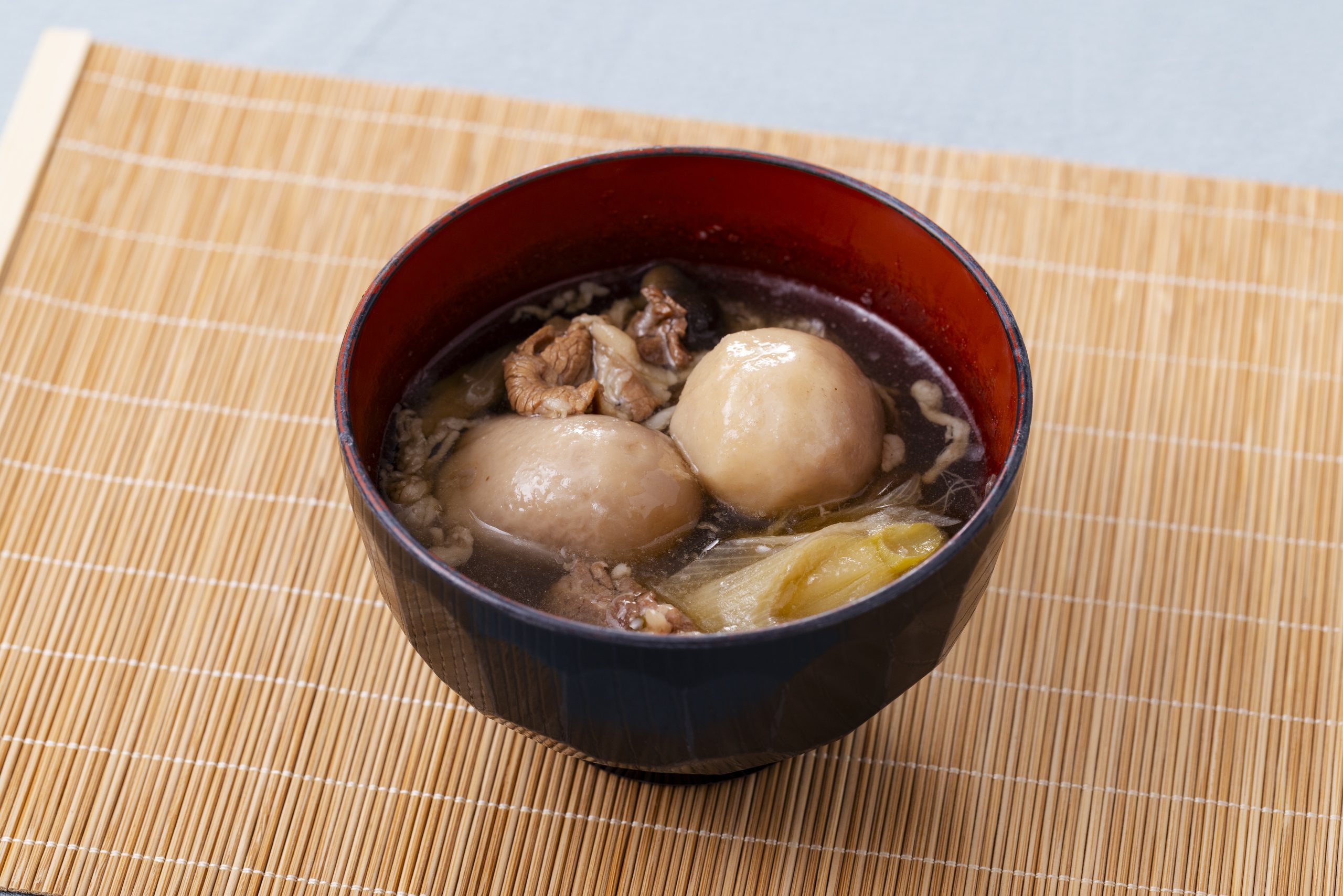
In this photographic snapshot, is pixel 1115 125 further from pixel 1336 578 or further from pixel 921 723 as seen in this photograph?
pixel 921 723

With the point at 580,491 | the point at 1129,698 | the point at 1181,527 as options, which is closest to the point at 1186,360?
the point at 1181,527

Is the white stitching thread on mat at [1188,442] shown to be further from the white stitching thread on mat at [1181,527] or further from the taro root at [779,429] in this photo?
the taro root at [779,429]

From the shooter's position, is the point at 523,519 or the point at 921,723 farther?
the point at 921,723

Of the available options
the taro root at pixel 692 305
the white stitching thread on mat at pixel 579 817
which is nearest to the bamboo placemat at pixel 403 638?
the white stitching thread on mat at pixel 579 817

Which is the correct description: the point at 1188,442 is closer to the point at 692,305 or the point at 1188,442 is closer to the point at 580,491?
the point at 692,305

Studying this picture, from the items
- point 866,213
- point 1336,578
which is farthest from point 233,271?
point 1336,578

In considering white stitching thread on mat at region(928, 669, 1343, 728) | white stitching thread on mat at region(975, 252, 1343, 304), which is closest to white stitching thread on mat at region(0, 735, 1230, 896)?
white stitching thread on mat at region(928, 669, 1343, 728)
